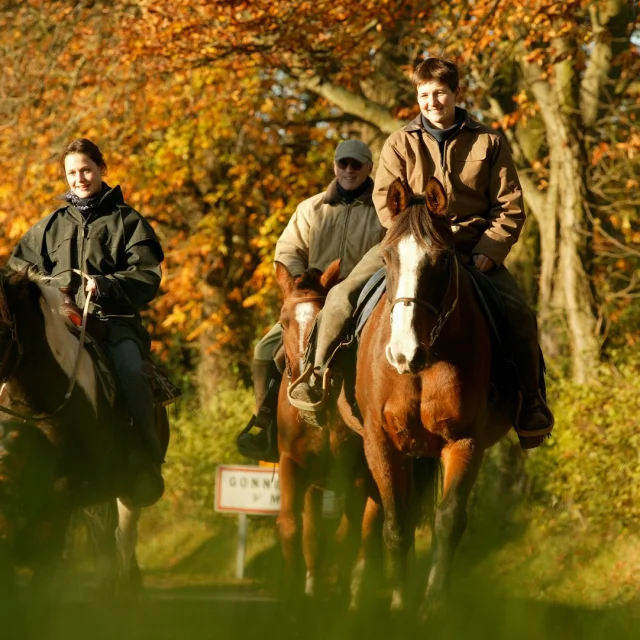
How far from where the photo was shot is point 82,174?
30.8 feet

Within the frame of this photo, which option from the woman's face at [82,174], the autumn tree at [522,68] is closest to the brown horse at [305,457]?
the woman's face at [82,174]

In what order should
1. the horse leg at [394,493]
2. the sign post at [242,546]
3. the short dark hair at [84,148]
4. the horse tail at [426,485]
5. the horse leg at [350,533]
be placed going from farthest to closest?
the sign post at [242,546] → the horse tail at [426,485] → the short dark hair at [84,148] → the horse leg at [394,493] → the horse leg at [350,533]

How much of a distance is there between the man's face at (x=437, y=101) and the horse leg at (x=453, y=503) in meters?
2.11

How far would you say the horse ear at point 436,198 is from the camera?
8172 mm

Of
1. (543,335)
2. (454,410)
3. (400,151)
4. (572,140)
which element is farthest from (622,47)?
(454,410)

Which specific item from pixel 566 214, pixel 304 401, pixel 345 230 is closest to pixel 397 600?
pixel 304 401

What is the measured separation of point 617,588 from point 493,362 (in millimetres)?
4362

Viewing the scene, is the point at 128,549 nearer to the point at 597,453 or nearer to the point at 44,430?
the point at 44,430

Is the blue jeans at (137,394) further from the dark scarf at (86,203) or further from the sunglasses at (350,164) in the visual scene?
the sunglasses at (350,164)

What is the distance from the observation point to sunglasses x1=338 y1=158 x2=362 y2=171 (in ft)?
36.1

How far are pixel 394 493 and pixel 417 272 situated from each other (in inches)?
61.8

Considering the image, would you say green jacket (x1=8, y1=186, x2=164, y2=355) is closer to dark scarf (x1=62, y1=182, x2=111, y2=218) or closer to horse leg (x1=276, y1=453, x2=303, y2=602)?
dark scarf (x1=62, y1=182, x2=111, y2=218)

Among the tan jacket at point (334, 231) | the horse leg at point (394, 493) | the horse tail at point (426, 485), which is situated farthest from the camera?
the tan jacket at point (334, 231)

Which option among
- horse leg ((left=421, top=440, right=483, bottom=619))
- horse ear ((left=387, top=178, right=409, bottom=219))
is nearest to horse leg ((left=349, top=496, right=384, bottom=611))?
horse leg ((left=421, top=440, right=483, bottom=619))
